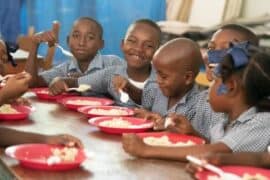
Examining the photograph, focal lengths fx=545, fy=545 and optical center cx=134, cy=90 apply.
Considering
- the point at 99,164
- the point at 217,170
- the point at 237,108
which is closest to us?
the point at 217,170

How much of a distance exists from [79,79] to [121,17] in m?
2.07

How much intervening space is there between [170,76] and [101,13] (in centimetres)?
270

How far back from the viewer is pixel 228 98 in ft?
5.43

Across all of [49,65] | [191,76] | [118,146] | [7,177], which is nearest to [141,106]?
[191,76]

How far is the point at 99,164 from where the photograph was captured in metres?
1.43

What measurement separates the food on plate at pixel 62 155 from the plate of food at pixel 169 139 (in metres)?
0.26

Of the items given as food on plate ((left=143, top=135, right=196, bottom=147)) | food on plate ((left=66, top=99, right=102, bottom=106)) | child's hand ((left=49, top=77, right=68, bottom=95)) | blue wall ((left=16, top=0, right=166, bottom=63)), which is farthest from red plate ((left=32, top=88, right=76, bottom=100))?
blue wall ((left=16, top=0, right=166, bottom=63))

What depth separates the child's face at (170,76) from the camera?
207 cm

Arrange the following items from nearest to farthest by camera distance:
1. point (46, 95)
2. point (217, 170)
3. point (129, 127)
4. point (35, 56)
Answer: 1. point (217, 170)
2. point (129, 127)
3. point (46, 95)
4. point (35, 56)

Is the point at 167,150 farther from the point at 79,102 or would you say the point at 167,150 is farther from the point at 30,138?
the point at 79,102

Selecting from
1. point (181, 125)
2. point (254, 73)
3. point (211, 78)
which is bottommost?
point (181, 125)

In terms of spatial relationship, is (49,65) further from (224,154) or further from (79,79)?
(224,154)

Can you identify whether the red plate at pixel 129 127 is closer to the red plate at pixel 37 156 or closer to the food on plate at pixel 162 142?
the food on plate at pixel 162 142

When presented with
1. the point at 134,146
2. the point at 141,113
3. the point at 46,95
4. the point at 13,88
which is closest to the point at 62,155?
the point at 134,146
